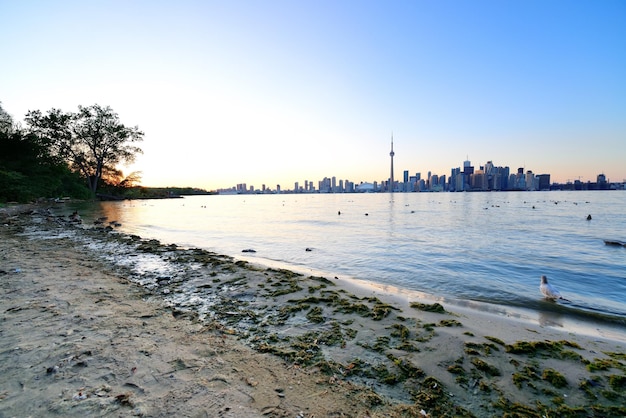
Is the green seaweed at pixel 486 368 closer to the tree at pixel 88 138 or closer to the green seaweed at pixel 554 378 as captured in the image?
the green seaweed at pixel 554 378

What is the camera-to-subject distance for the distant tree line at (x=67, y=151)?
131 feet

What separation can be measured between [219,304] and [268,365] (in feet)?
9.88

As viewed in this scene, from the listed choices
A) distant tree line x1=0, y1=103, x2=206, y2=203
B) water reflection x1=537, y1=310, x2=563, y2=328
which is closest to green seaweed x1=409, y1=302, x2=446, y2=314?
water reflection x1=537, y1=310, x2=563, y2=328

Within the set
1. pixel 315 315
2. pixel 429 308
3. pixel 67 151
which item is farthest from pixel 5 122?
pixel 429 308

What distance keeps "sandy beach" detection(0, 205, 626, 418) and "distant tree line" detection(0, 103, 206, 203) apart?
145ft

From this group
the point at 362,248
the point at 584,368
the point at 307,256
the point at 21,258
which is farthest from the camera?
the point at 362,248

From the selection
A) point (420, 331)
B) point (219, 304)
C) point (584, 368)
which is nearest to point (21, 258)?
point (219, 304)

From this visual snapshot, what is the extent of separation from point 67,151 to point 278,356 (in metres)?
71.1

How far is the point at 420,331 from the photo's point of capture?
17.3ft

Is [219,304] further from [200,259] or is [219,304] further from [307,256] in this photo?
[307,256]

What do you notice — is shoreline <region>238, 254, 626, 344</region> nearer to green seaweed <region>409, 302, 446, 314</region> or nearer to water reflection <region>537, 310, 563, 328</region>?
water reflection <region>537, 310, 563, 328</region>

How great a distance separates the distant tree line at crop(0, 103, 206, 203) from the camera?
40.0m

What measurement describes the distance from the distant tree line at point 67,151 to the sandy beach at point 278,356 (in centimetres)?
4433

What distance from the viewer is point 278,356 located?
4.23 metres
